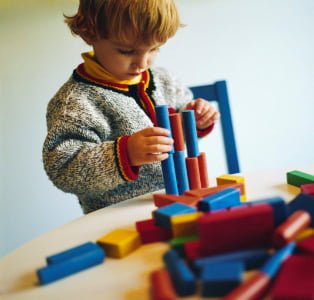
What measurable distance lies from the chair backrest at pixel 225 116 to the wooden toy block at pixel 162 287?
0.45m

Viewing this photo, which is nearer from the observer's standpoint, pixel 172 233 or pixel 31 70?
pixel 172 233

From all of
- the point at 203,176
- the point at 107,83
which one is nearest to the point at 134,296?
the point at 203,176

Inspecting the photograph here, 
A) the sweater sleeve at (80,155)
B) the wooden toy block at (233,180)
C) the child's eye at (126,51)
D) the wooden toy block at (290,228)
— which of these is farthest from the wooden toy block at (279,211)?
the child's eye at (126,51)

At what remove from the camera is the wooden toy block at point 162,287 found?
0.26m

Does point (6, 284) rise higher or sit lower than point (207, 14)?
lower

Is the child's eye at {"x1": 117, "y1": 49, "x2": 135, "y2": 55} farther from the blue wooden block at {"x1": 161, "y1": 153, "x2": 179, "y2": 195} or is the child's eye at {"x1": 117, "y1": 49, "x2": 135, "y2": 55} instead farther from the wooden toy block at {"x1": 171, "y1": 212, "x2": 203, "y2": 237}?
the wooden toy block at {"x1": 171, "y1": 212, "x2": 203, "y2": 237}

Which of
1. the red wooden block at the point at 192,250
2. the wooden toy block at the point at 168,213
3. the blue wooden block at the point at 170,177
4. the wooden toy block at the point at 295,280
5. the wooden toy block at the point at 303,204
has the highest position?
Result: the blue wooden block at the point at 170,177

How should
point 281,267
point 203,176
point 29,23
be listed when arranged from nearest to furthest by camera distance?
point 281,267 → point 203,176 → point 29,23

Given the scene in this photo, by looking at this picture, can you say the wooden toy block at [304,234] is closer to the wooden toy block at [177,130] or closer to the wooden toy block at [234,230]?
the wooden toy block at [234,230]

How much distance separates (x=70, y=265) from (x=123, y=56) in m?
0.36

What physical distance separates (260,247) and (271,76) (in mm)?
937

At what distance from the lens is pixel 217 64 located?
1.16m

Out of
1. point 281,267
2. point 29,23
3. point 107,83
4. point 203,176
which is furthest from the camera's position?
point 29,23

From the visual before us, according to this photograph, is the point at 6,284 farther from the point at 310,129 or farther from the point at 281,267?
the point at 310,129
